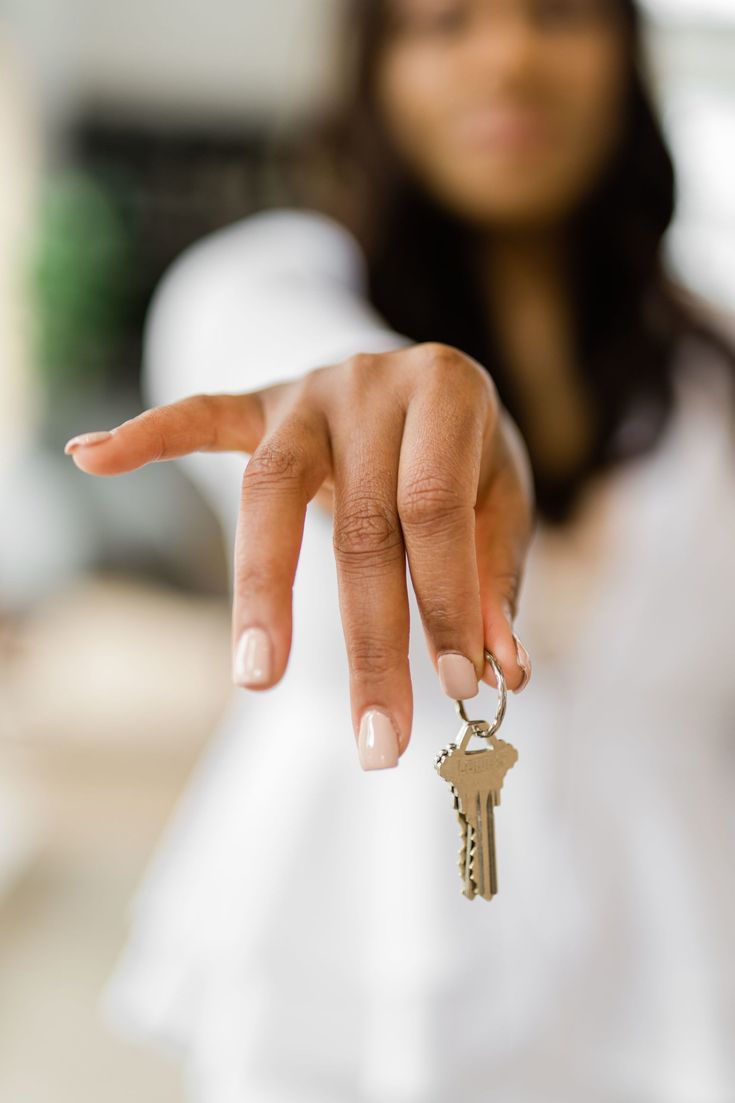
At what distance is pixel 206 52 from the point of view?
9.00 ft

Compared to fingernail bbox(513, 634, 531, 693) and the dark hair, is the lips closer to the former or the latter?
the dark hair

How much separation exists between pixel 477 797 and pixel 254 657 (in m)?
0.08

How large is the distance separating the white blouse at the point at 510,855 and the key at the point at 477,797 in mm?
248

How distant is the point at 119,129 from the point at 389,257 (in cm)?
222

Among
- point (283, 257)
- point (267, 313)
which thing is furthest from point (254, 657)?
point (283, 257)

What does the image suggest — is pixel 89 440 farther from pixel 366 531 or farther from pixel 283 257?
pixel 283 257

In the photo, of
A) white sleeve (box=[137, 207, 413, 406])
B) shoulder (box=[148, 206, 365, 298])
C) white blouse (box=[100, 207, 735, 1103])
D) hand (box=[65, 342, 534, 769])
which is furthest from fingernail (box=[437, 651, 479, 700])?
shoulder (box=[148, 206, 365, 298])

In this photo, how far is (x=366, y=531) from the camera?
0.80 feet

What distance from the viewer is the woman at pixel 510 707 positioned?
0.58 m

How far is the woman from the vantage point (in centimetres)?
58

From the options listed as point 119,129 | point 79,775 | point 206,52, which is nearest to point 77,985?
point 79,775

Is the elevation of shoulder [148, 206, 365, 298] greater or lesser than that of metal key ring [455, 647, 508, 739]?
lesser

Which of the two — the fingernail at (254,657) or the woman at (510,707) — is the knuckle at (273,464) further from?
the woman at (510,707)

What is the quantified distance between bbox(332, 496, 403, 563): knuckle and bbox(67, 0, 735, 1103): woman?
0.22 meters
